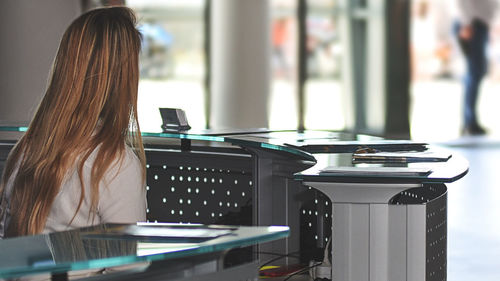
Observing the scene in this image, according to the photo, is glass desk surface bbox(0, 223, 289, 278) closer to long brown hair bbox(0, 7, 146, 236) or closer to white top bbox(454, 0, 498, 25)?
long brown hair bbox(0, 7, 146, 236)

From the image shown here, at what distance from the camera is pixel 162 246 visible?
176 centimetres

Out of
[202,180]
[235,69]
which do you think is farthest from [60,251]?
[235,69]

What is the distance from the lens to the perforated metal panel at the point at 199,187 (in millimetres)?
4273

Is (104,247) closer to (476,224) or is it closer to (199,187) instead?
A: (199,187)

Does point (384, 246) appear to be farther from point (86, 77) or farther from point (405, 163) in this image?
point (86, 77)

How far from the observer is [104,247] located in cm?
174

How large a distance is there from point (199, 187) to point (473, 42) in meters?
8.06

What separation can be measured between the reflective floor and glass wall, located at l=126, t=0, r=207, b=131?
11.1 feet

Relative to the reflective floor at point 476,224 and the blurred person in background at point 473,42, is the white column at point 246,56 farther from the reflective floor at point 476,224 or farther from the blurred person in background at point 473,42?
the blurred person in background at point 473,42

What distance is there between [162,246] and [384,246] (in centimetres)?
122

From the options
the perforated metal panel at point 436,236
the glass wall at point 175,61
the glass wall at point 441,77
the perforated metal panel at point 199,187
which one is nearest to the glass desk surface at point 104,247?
the perforated metal panel at point 436,236

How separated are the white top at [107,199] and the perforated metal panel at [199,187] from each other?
203 cm

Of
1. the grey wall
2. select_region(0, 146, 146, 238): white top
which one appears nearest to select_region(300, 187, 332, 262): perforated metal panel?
select_region(0, 146, 146, 238): white top

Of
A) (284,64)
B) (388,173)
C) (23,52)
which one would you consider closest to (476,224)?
(23,52)
